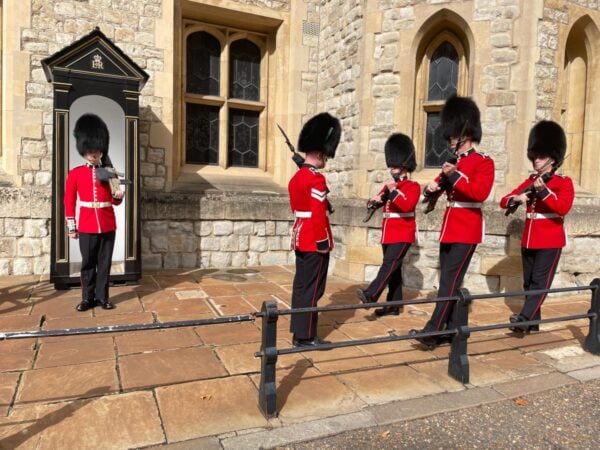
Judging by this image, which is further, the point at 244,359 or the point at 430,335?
the point at 244,359

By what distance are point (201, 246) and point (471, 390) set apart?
4555mm

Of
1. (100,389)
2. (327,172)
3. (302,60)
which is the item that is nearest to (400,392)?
(100,389)

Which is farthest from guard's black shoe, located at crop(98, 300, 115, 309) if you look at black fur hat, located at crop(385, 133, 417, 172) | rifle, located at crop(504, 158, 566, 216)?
rifle, located at crop(504, 158, 566, 216)

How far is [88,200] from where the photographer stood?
434 cm

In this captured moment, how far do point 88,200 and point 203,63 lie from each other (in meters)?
3.56

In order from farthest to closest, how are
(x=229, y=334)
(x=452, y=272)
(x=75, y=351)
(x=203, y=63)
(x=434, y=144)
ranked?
1. (x=203, y=63)
2. (x=434, y=144)
3. (x=229, y=334)
4. (x=452, y=272)
5. (x=75, y=351)

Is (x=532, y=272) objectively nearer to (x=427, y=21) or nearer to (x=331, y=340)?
(x=331, y=340)

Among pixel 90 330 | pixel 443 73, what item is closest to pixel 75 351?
pixel 90 330

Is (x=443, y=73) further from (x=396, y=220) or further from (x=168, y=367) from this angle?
(x=168, y=367)

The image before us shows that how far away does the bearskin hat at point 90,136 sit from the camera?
4434 millimetres

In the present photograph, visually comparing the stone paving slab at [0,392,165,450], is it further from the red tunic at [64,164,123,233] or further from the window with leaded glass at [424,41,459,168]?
the window with leaded glass at [424,41,459,168]

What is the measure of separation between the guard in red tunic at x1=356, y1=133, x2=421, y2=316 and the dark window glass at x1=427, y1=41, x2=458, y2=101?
1.93m

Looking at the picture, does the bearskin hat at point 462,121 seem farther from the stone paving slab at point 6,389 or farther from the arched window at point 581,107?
the stone paving slab at point 6,389

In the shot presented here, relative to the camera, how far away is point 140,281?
5.63 m
